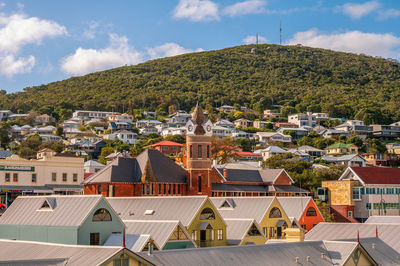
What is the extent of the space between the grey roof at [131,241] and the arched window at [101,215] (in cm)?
133

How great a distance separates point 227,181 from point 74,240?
47239 mm

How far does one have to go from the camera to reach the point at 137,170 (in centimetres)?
7494

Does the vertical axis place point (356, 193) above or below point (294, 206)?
below

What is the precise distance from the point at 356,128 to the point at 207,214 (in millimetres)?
144466

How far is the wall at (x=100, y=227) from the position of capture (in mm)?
40938

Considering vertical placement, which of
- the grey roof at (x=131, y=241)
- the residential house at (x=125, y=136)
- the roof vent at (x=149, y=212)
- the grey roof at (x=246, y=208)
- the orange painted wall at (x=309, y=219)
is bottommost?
the orange painted wall at (x=309, y=219)

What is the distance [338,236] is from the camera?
149 feet

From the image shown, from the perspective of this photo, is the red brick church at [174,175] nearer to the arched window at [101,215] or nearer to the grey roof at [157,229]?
the grey roof at [157,229]

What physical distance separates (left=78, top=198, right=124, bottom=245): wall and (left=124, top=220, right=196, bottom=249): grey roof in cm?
344

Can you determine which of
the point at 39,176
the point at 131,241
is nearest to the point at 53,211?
the point at 131,241

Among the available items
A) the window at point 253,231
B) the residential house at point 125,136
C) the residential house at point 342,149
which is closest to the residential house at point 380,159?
the residential house at point 342,149

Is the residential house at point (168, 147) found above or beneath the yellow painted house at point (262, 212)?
above

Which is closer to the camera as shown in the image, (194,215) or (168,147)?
(194,215)

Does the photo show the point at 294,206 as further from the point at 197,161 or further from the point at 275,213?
the point at 197,161
